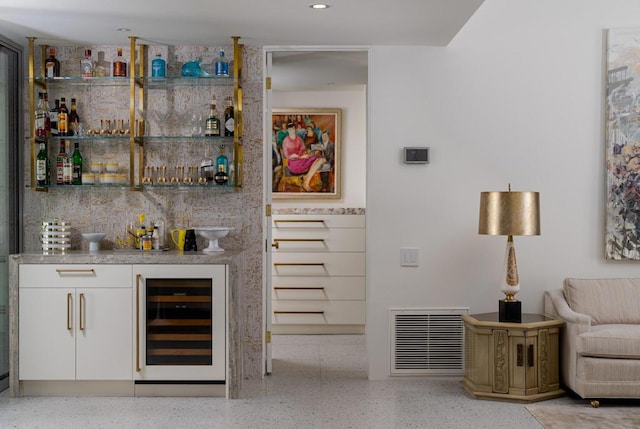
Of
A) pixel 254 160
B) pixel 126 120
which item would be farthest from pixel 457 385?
pixel 126 120

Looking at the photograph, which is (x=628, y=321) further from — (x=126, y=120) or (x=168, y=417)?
(x=126, y=120)

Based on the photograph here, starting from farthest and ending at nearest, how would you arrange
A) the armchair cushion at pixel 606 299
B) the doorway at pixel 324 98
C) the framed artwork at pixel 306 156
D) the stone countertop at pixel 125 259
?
1. the framed artwork at pixel 306 156
2. the doorway at pixel 324 98
3. the armchair cushion at pixel 606 299
4. the stone countertop at pixel 125 259

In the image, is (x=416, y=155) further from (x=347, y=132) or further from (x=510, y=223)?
(x=347, y=132)

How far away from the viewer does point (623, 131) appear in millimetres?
5113

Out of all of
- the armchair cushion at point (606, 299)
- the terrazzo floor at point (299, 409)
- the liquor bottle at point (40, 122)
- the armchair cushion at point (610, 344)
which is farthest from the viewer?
the liquor bottle at point (40, 122)

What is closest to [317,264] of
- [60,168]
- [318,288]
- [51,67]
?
[318,288]

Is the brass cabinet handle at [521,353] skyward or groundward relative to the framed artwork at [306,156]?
groundward

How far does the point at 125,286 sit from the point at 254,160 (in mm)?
1258

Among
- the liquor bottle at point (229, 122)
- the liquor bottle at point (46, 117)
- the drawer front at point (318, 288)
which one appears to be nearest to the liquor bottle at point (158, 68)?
the liquor bottle at point (229, 122)

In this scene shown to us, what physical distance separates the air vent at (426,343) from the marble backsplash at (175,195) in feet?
3.19

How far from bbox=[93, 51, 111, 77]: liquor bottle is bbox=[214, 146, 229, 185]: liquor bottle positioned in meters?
0.99

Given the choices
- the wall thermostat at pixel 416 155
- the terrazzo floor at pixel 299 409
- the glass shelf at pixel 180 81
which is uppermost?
the glass shelf at pixel 180 81

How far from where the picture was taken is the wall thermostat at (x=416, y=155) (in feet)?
16.7

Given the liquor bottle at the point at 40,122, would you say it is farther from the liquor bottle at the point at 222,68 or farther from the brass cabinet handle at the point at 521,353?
the brass cabinet handle at the point at 521,353
